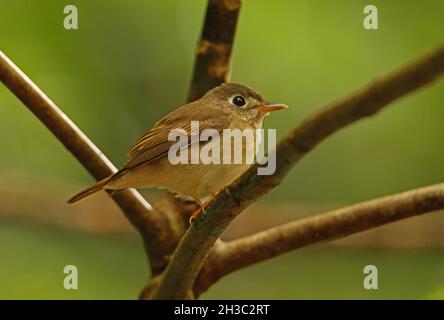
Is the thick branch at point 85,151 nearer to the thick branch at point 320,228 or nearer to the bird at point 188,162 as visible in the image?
the bird at point 188,162

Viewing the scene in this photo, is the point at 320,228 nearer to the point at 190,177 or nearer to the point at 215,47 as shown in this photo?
the point at 190,177

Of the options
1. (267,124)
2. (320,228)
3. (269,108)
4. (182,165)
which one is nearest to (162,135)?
(182,165)

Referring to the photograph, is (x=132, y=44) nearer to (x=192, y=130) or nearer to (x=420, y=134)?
(x=192, y=130)

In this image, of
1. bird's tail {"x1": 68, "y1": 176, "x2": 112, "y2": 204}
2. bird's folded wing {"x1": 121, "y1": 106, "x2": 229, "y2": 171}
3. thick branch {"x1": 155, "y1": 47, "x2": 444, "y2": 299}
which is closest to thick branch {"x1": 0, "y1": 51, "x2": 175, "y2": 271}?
bird's tail {"x1": 68, "y1": 176, "x2": 112, "y2": 204}

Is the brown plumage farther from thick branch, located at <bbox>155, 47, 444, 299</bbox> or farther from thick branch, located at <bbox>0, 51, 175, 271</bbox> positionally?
thick branch, located at <bbox>155, 47, 444, 299</bbox>

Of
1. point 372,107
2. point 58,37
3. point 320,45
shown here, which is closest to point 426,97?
point 320,45
